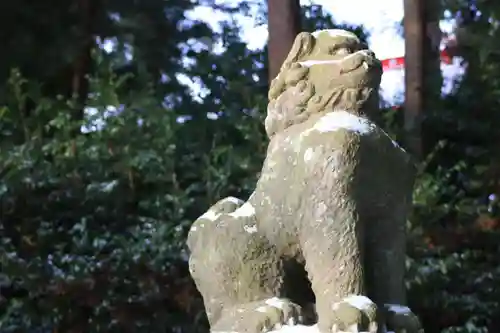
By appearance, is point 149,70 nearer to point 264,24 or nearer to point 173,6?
point 173,6

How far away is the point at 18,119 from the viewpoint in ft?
12.5

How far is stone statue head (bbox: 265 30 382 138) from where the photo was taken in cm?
121

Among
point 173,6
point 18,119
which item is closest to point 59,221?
point 18,119

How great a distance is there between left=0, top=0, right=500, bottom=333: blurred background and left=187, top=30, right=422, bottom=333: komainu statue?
1933 mm

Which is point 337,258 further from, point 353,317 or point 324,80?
point 324,80

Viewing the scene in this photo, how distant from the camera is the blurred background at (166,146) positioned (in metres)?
3.27

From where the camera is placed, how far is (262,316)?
1.17 meters

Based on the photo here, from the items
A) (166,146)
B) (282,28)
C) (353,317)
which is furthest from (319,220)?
(166,146)

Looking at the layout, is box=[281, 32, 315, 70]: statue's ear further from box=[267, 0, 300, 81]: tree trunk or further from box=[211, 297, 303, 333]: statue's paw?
box=[267, 0, 300, 81]: tree trunk

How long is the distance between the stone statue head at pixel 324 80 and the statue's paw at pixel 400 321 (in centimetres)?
33

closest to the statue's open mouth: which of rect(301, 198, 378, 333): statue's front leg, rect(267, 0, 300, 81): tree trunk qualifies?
rect(301, 198, 378, 333): statue's front leg

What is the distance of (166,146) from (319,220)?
2.71 m

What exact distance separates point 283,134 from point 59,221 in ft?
7.79

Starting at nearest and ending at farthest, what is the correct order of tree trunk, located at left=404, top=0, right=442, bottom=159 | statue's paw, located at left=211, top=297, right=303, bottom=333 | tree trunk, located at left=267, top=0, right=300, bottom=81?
statue's paw, located at left=211, top=297, right=303, bottom=333
tree trunk, located at left=267, top=0, right=300, bottom=81
tree trunk, located at left=404, top=0, right=442, bottom=159
